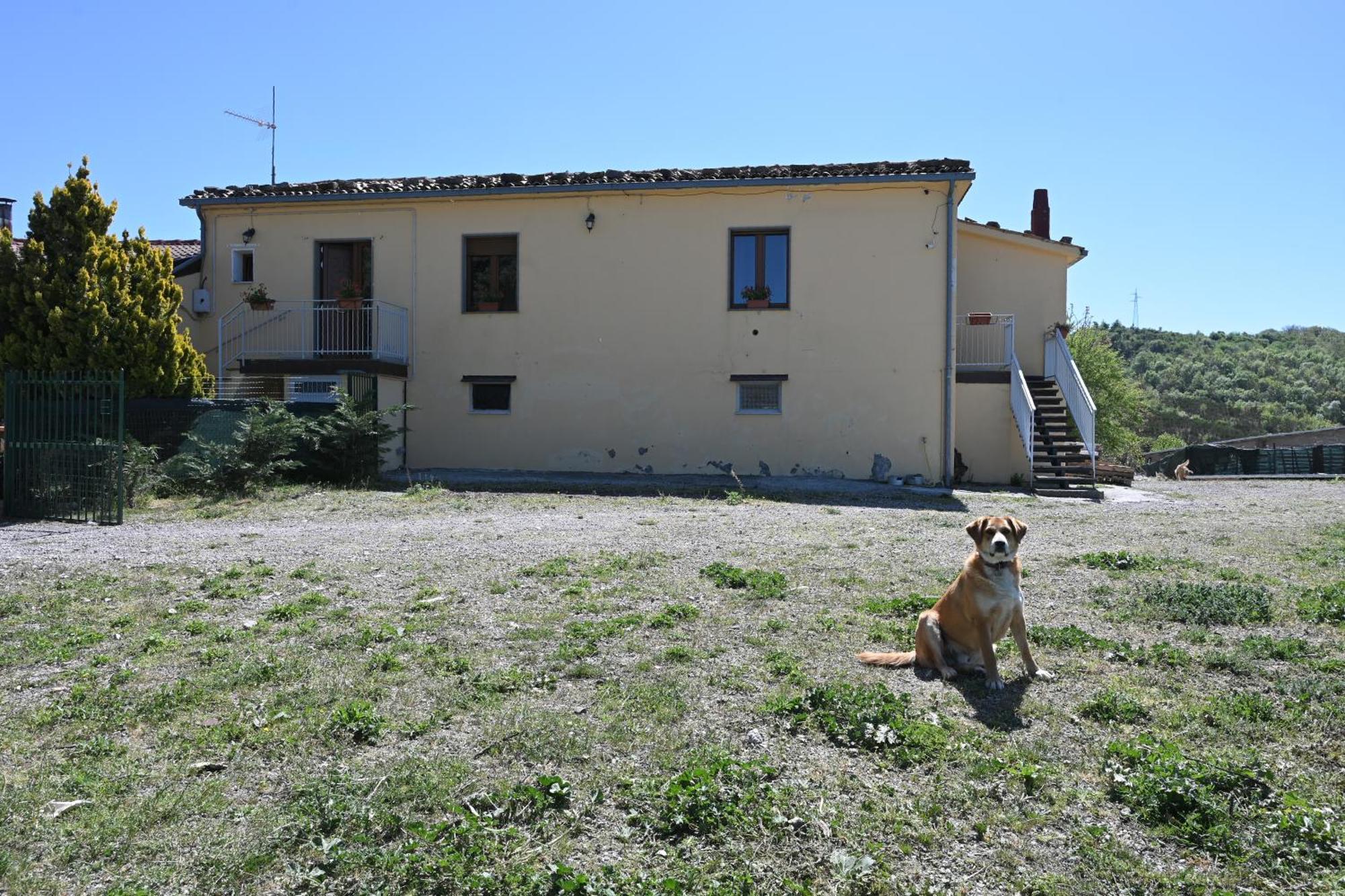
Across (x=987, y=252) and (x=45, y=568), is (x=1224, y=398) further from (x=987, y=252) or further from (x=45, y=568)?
(x=45, y=568)

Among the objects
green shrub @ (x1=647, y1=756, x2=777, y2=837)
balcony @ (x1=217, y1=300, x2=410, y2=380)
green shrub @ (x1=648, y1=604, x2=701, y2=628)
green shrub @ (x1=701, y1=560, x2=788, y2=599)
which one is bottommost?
green shrub @ (x1=647, y1=756, x2=777, y2=837)

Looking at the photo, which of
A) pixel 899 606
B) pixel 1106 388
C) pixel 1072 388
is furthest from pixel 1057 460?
pixel 1106 388

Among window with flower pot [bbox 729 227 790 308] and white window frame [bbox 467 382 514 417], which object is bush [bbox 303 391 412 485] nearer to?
white window frame [bbox 467 382 514 417]

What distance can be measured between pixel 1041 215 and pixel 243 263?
17294 mm

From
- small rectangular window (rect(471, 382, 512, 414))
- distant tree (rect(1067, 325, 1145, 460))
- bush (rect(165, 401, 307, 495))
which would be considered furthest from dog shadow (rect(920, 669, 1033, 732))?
distant tree (rect(1067, 325, 1145, 460))

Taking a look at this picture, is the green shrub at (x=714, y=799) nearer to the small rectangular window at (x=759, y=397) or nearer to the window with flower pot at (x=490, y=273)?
the small rectangular window at (x=759, y=397)

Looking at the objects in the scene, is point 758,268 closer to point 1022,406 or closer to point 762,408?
point 762,408

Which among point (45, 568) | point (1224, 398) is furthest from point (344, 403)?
point (1224, 398)

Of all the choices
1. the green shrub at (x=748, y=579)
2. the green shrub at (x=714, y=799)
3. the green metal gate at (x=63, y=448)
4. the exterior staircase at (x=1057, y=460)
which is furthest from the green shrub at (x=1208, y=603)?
the green metal gate at (x=63, y=448)

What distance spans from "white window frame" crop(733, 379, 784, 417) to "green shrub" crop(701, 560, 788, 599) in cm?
1018

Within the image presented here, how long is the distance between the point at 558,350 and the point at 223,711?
14.4 m

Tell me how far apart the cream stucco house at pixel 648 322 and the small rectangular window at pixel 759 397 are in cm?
5

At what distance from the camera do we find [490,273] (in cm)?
1898

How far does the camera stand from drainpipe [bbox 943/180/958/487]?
17.2 meters
